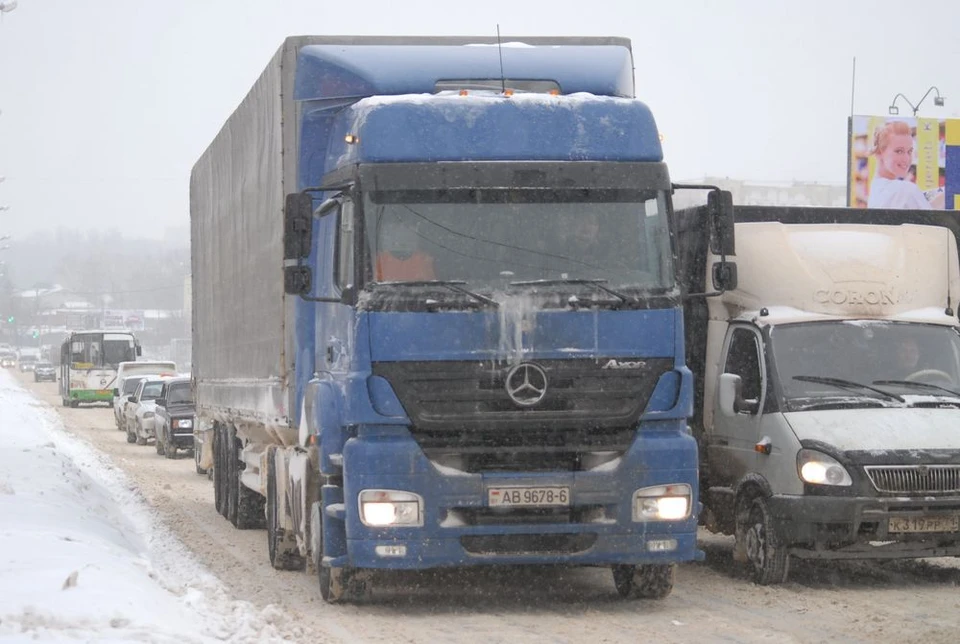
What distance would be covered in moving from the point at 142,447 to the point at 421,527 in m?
28.0

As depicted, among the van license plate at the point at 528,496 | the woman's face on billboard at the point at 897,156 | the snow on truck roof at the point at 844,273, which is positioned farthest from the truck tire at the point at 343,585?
the woman's face on billboard at the point at 897,156

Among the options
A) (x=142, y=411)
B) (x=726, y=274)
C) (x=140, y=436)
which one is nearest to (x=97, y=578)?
(x=726, y=274)

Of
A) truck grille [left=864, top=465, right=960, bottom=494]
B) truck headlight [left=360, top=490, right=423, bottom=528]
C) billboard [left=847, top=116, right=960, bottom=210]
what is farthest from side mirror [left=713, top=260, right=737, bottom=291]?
billboard [left=847, top=116, right=960, bottom=210]

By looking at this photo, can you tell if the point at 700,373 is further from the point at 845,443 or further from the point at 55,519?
the point at 55,519

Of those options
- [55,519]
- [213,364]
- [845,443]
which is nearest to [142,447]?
[213,364]

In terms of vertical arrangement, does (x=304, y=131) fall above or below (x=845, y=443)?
above

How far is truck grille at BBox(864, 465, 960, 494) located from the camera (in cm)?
1112

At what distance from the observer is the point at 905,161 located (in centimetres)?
4044

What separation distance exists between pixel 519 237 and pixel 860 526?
342 centimetres

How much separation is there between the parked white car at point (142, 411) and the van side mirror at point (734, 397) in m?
25.7

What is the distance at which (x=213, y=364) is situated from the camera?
738 inches

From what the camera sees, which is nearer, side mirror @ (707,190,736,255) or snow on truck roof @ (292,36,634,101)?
side mirror @ (707,190,736,255)

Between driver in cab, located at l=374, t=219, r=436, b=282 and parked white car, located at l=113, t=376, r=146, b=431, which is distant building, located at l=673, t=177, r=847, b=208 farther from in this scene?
driver in cab, located at l=374, t=219, r=436, b=282

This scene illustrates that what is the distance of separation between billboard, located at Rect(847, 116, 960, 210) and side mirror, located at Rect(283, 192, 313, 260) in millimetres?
31694
